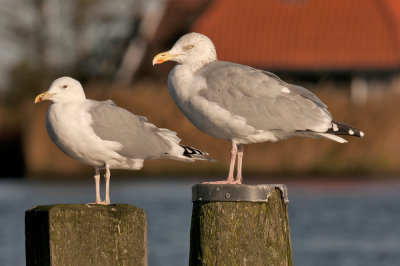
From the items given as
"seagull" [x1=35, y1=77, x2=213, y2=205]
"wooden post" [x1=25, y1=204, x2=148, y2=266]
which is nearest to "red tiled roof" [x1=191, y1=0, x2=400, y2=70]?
"seagull" [x1=35, y1=77, x2=213, y2=205]

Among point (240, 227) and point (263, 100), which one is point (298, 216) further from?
point (240, 227)

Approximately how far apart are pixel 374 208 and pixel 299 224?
2171 millimetres

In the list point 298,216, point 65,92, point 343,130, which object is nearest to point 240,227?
point 343,130

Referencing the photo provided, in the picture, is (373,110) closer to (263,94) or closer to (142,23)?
(263,94)

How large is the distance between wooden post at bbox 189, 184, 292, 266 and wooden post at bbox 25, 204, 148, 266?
1.14 feet

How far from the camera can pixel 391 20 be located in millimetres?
37438

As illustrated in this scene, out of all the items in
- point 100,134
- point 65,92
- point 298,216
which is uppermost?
point 298,216

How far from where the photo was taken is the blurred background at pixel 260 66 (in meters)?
18.5

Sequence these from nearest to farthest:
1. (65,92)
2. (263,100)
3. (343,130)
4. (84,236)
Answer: (84,236)
(343,130)
(263,100)
(65,92)

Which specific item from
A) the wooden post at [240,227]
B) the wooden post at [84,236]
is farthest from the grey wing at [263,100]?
the wooden post at [84,236]

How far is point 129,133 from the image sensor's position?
7.64m

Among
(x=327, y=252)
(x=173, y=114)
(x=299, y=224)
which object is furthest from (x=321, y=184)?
(x=327, y=252)

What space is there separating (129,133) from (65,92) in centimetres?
51

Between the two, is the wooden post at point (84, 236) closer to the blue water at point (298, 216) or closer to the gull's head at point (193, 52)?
the gull's head at point (193, 52)
